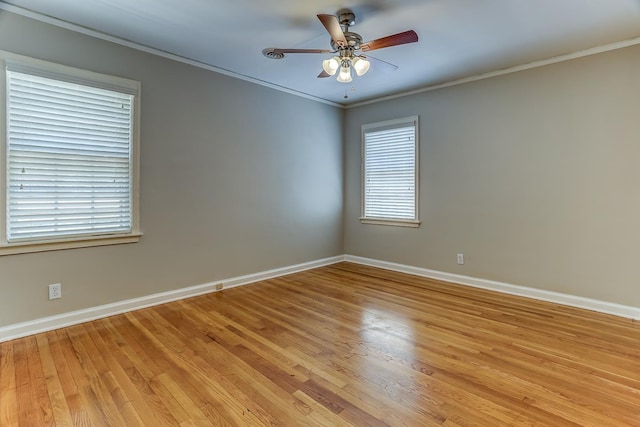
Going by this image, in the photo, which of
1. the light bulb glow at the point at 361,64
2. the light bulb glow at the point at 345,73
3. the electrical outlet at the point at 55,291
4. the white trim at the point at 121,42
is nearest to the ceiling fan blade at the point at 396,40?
the light bulb glow at the point at 361,64

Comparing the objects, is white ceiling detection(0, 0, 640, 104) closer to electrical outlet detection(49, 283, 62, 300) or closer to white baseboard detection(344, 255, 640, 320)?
electrical outlet detection(49, 283, 62, 300)

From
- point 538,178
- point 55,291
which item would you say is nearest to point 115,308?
point 55,291

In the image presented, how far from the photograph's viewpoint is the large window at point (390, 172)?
15.1ft

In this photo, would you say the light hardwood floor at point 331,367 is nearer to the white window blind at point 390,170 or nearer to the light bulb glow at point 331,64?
the white window blind at point 390,170

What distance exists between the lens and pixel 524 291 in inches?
144

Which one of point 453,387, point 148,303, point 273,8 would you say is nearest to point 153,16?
point 273,8

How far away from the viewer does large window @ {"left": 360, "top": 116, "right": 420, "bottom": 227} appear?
4.60m

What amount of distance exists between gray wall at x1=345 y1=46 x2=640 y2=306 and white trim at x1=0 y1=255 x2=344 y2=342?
220 centimetres

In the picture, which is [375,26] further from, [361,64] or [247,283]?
[247,283]

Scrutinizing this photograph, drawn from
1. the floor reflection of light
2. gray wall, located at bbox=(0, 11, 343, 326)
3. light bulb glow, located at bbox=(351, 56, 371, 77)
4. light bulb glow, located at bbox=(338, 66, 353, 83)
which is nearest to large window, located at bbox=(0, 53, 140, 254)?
gray wall, located at bbox=(0, 11, 343, 326)

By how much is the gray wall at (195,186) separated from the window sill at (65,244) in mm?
53

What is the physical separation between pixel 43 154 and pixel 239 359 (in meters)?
2.30

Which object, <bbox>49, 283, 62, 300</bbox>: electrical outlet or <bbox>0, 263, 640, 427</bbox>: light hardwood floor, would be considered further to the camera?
<bbox>49, 283, 62, 300</bbox>: electrical outlet

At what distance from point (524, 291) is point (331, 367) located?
2662mm
